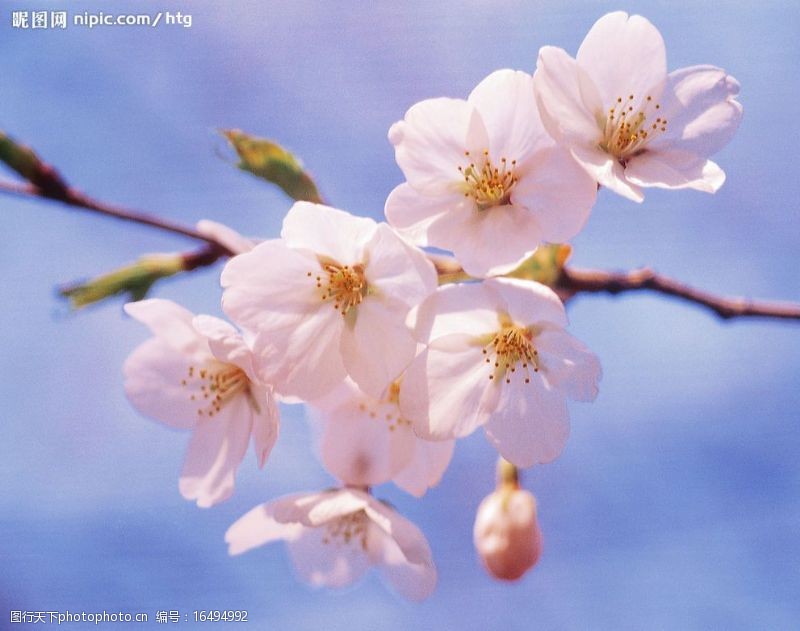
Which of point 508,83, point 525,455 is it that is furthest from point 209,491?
point 508,83

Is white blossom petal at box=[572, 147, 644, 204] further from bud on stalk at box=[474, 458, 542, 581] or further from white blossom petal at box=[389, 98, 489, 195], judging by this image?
bud on stalk at box=[474, 458, 542, 581]

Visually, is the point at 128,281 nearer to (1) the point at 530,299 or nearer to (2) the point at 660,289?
(1) the point at 530,299

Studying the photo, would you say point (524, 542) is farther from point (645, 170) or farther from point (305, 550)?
point (645, 170)

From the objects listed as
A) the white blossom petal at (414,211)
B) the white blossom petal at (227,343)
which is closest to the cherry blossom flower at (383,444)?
the white blossom petal at (227,343)

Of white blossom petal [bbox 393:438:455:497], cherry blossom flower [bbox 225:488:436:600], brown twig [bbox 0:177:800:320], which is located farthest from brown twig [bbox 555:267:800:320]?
cherry blossom flower [bbox 225:488:436:600]

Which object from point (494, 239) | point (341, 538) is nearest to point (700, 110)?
point (494, 239)
